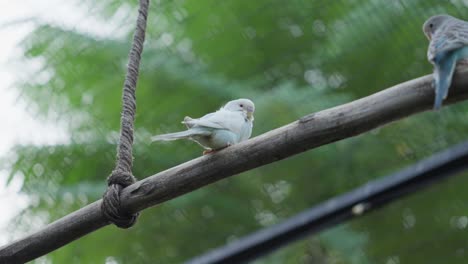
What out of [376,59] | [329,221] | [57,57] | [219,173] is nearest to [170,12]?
[57,57]

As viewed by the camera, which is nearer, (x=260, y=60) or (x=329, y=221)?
(x=329, y=221)

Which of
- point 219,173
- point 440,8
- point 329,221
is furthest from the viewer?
point 440,8

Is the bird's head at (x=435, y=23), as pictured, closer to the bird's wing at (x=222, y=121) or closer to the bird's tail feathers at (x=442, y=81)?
the bird's tail feathers at (x=442, y=81)

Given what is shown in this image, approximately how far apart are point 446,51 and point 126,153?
55cm

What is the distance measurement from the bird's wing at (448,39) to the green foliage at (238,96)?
1.08 m

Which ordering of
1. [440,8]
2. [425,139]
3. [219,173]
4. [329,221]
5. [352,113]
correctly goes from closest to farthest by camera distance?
[329,221], [352,113], [219,173], [425,139], [440,8]

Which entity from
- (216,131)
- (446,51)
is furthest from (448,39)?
(216,131)

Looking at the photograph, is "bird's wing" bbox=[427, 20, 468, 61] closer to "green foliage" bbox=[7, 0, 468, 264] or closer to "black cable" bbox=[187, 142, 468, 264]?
"black cable" bbox=[187, 142, 468, 264]

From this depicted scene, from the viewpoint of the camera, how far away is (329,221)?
494 mm

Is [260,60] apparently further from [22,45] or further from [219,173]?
[219,173]

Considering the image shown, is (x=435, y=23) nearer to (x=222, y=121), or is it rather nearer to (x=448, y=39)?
(x=448, y=39)

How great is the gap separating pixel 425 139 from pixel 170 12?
3.38 ft

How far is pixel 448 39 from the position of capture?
0.97m

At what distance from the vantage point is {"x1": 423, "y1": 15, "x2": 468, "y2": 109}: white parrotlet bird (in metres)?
0.86
